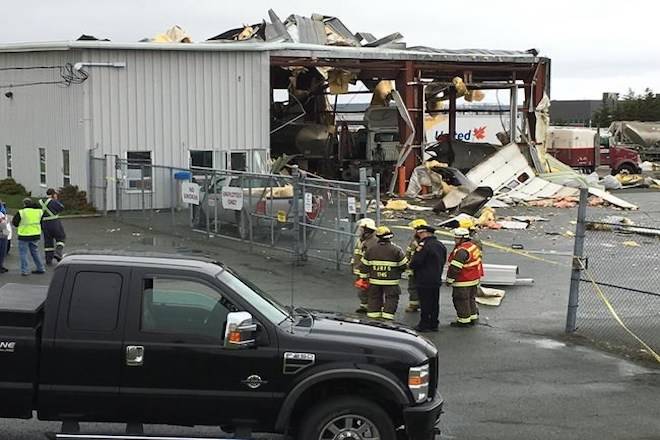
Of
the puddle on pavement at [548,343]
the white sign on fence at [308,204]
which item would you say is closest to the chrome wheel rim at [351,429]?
the puddle on pavement at [548,343]

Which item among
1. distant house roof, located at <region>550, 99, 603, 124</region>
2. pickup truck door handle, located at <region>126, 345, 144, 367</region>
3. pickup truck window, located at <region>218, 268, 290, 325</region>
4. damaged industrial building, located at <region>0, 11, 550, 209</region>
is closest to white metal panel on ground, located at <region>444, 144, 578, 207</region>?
damaged industrial building, located at <region>0, 11, 550, 209</region>

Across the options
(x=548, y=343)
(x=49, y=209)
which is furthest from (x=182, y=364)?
(x=49, y=209)

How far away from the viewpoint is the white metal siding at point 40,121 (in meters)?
27.3

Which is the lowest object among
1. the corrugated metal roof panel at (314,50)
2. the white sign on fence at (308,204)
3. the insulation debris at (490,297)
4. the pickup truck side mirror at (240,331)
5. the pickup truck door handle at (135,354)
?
the insulation debris at (490,297)

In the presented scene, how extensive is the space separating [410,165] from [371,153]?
3.07 metres

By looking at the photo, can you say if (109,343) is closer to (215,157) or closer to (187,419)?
(187,419)

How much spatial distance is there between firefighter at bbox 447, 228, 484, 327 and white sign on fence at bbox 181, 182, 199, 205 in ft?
34.9

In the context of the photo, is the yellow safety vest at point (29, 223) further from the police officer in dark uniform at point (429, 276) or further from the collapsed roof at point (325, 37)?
the collapsed roof at point (325, 37)

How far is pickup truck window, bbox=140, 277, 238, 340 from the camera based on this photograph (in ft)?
21.4

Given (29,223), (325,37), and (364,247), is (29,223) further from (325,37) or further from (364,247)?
(325,37)

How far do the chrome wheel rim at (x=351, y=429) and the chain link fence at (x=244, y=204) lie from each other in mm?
9721

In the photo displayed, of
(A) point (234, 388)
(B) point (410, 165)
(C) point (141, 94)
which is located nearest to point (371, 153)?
(B) point (410, 165)

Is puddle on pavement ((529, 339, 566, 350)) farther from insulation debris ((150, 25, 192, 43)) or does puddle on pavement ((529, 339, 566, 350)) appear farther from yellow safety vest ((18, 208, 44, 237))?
insulation debris ((150, 25, 192, 43))

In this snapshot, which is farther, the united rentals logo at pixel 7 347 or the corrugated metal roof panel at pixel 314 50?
the corrugated metal roof panel at pixel 314 50
